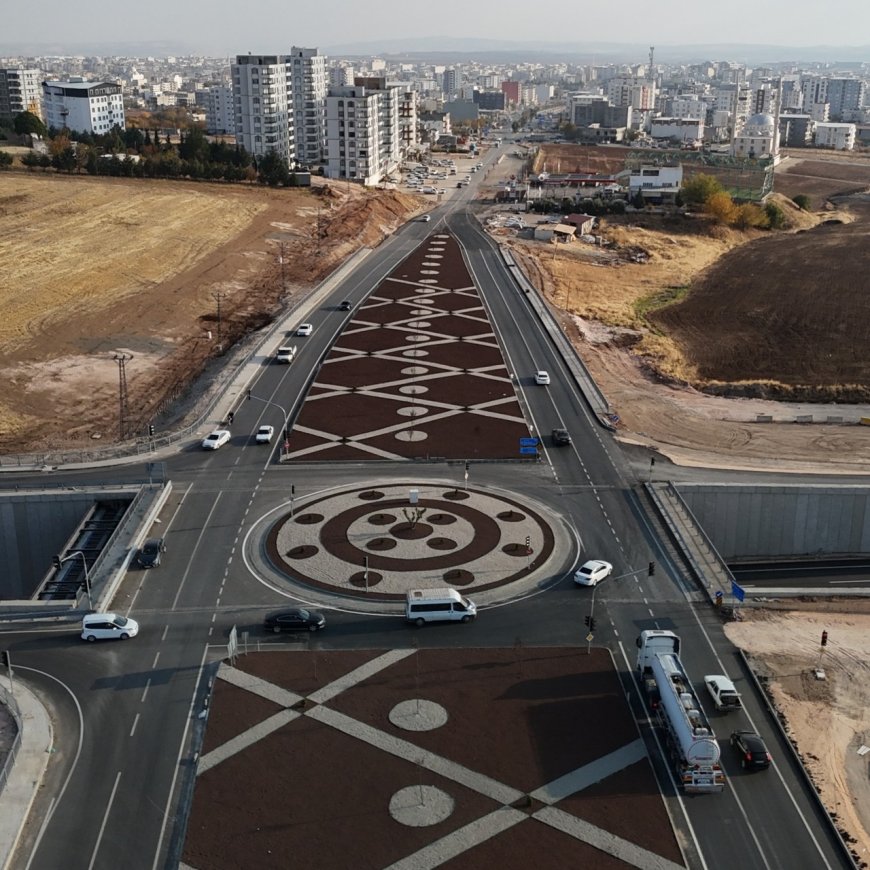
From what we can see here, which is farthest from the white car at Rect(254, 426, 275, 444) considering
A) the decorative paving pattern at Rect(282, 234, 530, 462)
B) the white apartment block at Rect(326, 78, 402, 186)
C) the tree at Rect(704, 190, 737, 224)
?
the white apartment block at Rect(326, 78, 402, 186)

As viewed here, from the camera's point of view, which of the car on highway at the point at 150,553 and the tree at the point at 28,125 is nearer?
the car on highway at the point at 150,553

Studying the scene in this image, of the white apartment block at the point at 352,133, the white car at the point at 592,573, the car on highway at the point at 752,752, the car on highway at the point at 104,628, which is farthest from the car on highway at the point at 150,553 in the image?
the white apartment block at the point at 352,133

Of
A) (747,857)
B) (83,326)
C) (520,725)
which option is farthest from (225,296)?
(747,857)

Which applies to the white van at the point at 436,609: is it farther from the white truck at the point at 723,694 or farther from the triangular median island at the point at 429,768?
the white truck at the point at 723,694

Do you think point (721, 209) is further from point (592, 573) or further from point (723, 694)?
point (723, 694)

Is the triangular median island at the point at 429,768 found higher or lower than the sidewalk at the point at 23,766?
higher

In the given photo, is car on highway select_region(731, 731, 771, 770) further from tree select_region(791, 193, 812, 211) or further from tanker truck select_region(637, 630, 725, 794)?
Answer: tree select_region(791, 193, 812, 211)
